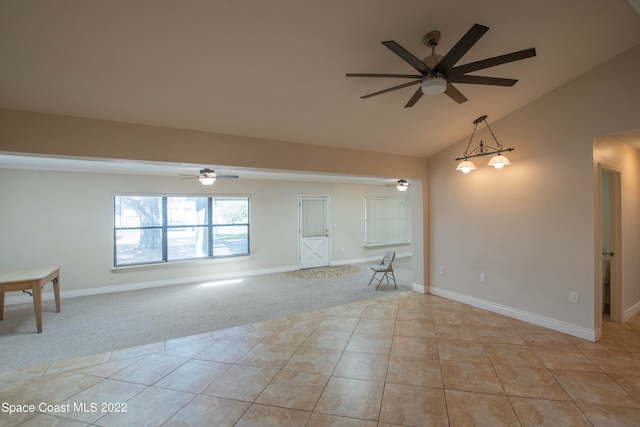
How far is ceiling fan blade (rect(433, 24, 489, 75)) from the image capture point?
1438mm

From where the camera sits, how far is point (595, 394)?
2.20 metres

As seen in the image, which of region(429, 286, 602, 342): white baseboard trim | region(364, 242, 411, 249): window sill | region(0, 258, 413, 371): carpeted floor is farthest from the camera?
region(364, 242, 411, 249): window sill

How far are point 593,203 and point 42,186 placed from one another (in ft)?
26.7

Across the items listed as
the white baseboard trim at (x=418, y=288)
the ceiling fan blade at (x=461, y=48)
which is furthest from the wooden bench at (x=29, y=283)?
the white baseboard trim at (x=418, y=288)

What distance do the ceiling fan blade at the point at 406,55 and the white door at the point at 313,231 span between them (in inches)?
222

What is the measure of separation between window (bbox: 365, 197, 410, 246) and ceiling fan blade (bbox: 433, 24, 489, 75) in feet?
21.7

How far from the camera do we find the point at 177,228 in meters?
6.07

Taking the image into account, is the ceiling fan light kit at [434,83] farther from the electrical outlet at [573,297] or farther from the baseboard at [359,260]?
the baseboard at [359,260]

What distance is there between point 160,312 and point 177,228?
87.5 inches

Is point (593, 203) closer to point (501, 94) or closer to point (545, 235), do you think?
point (545, 235)

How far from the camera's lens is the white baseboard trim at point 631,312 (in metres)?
3.62

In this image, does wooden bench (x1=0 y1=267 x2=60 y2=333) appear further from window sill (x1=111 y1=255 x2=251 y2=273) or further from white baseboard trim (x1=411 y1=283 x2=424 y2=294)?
white baseboard trim (x1=411 y1=283 x2=424 y2=294)

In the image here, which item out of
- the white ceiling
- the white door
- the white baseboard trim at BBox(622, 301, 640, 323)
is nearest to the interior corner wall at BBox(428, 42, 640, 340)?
the white ceiling

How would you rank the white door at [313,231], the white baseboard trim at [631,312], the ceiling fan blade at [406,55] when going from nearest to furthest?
the ceiling fan blade at [406,55], the white baseboard trim at [631,312], the white door at [313,231]
